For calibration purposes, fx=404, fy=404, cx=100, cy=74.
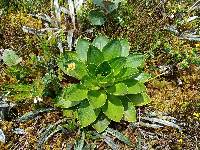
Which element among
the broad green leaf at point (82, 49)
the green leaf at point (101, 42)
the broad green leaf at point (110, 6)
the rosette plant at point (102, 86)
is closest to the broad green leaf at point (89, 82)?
the rosette plant at point (102, 86)

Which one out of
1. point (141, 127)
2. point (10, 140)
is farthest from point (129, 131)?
point (10, 140)

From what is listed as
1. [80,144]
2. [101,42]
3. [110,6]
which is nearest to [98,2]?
[110,6]

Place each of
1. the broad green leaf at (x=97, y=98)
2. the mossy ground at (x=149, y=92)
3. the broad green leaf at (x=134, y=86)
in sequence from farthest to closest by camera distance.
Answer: the mossy ground at (x=149, y=92), the broad green leaf at (x=134, y=86), the broad green leaf at (x=97, y=98)

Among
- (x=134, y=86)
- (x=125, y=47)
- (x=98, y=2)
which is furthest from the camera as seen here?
(x=98, y=2)

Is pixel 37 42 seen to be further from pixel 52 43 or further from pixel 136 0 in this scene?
pixel 136 0

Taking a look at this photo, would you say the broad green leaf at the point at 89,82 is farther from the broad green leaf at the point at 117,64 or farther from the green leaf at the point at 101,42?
the green leaf at the point at 101,42

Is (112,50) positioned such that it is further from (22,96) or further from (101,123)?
(22,96)
